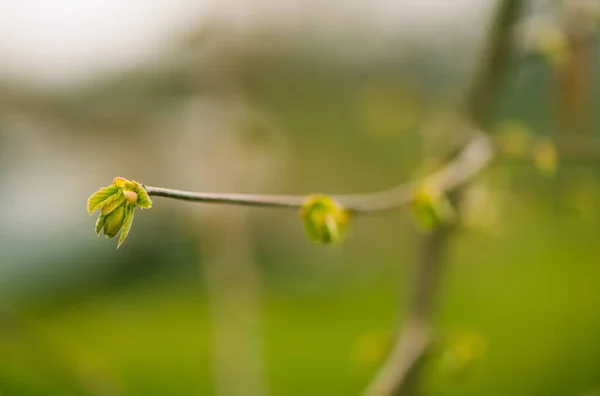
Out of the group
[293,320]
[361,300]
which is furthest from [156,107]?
[361,300]

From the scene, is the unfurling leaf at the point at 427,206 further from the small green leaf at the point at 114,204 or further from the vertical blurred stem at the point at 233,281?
the vertical blurred stem at the point at 233,281

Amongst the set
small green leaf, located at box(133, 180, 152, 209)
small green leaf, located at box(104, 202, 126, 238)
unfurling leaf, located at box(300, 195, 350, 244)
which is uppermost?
unfurling leaf, located at box(300, 195, 350, 244)

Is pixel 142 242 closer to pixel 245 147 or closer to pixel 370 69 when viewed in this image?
A: pixel 370 69

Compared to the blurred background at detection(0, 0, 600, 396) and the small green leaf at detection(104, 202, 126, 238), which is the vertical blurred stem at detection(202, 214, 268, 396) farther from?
the small green leaf at detection(104, 202, 126, 238)

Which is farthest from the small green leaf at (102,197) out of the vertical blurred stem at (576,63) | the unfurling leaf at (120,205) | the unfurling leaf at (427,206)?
the vertical blurred stem at (576,63)

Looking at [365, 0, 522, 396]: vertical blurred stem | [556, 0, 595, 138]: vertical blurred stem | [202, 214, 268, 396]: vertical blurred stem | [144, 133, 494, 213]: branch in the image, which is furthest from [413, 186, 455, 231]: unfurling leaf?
[202, 214, 268, 396]: vertical blurred stem
